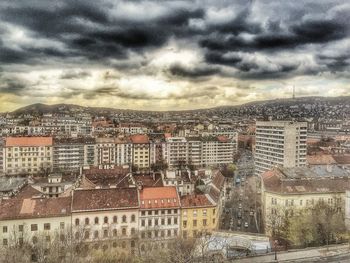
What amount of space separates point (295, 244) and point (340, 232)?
1794 mm

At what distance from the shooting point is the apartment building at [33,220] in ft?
46.6

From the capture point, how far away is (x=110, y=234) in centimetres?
1537

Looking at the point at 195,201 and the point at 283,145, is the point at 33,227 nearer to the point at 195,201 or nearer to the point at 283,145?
the point at 195,201

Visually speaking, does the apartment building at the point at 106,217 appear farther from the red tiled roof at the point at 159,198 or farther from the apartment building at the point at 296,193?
the apartment building at the point at 296,193

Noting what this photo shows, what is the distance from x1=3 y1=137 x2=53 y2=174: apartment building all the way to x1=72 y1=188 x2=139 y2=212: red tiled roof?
20057 millimetres

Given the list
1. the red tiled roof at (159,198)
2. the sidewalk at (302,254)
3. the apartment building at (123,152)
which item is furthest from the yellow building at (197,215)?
the apartment building at (123,152)

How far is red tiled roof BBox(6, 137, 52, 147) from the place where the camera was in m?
34.2

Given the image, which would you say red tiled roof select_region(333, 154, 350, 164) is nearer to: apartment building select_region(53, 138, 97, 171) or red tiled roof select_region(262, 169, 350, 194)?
red tiled roof select_region(262, 169, 350, 194)

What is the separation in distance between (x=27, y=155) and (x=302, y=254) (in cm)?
2789

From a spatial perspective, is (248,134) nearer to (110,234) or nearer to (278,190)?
(278,190)

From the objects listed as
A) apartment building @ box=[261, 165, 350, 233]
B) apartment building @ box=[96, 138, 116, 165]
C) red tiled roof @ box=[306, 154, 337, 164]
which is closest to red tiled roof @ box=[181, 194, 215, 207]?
apartment building @ box=[261, 165, 350, 233]

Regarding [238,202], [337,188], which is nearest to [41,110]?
[238,202]

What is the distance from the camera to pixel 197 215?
16.6 metres

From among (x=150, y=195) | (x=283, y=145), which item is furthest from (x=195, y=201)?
(x=283, y=145)
